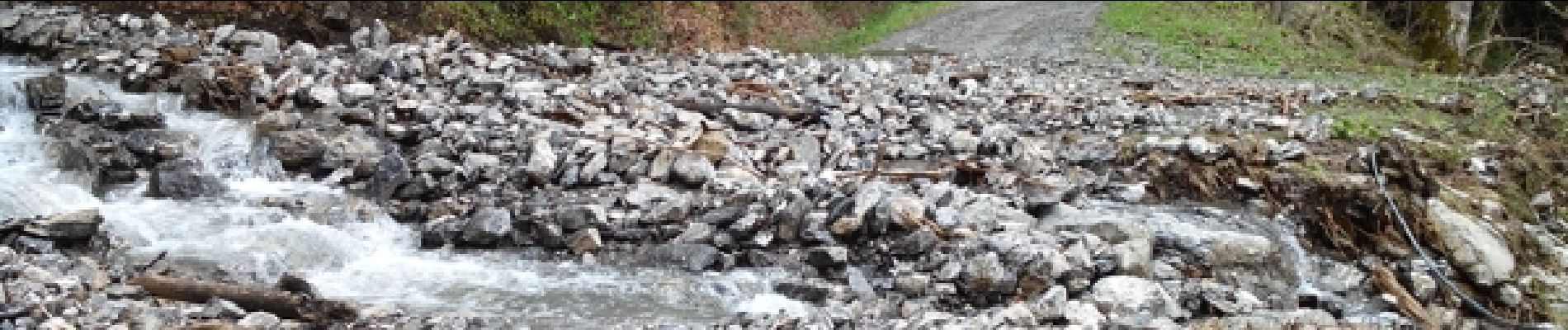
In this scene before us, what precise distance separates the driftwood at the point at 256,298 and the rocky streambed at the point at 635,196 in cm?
5

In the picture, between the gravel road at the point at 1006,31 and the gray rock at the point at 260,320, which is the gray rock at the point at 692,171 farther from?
the gravel road at the point at 1006,31

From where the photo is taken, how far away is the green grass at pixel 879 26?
2156 centimetres

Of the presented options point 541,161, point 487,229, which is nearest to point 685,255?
point 487,229

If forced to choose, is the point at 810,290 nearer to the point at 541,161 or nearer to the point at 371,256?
the point at 541,161

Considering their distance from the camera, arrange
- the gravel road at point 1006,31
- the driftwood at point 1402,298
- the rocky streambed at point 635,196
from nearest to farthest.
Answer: the driftwood at point 1402,298, the rocky streambed at point 635,196, the gravel road at point 1006,31

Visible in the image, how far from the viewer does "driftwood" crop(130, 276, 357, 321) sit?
23.5ft

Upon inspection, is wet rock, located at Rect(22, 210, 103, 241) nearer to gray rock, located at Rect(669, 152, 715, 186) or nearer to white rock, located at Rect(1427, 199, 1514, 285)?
gray rock, located at Rect(669, 152, 715, 186)

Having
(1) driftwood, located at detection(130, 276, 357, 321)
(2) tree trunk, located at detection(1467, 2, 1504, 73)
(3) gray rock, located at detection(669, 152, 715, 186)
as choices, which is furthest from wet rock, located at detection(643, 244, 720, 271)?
(2) tree trunk, located at detection(1467, 2, 1504, 73)

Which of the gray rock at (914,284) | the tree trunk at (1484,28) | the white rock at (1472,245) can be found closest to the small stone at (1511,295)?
the white rock at (1472,245)

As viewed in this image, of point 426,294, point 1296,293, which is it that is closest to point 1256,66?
point 1296,293

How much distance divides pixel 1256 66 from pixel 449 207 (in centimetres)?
1155

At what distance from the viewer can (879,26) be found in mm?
24500

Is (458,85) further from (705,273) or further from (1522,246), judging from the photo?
(1522,246)

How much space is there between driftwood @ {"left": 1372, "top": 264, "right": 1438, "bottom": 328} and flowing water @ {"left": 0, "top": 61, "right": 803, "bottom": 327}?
11.8ft
